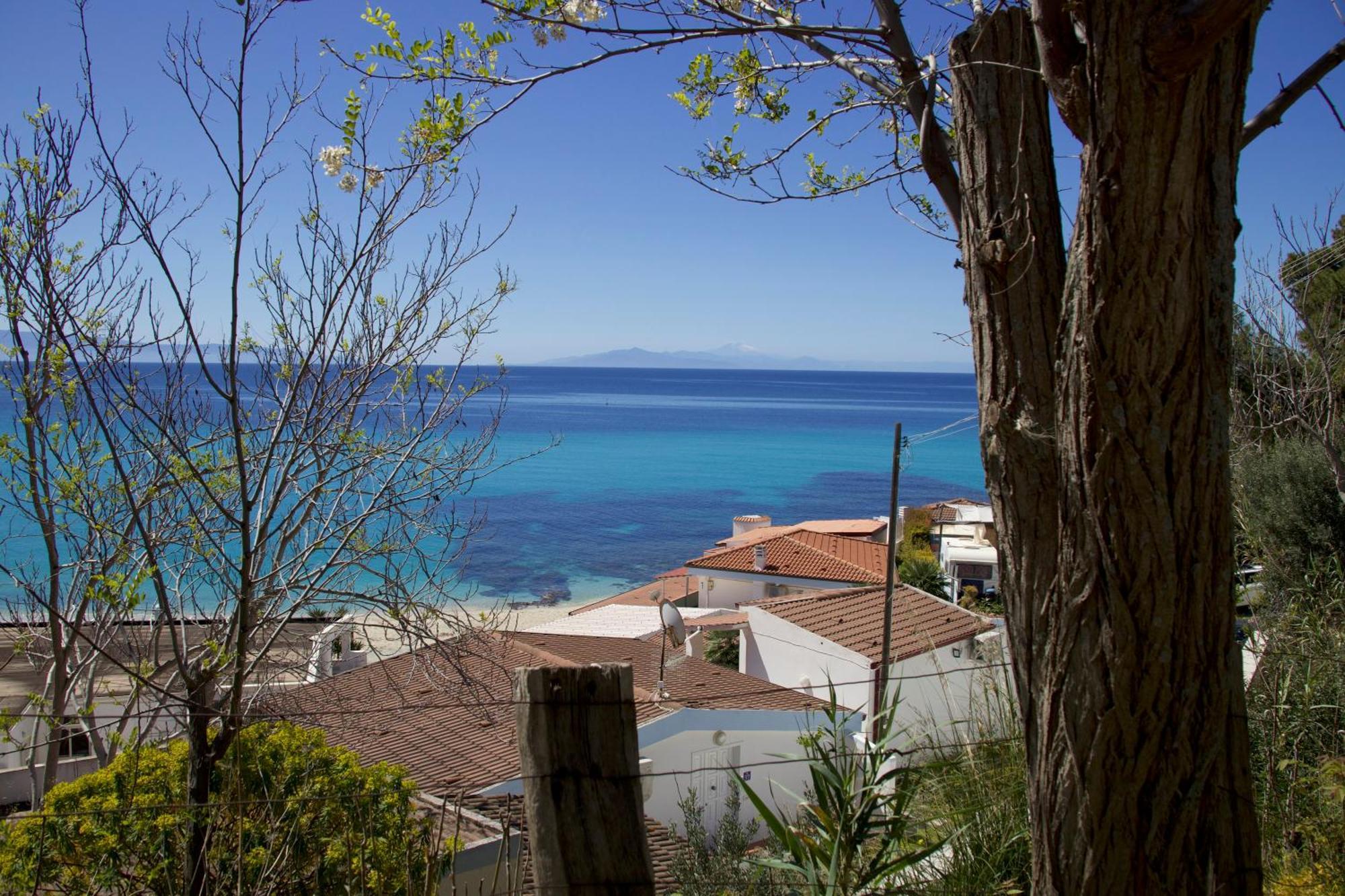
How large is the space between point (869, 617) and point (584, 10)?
50.0 feet

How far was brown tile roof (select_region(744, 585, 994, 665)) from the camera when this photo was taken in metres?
13.3

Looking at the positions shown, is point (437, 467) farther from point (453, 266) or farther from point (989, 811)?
point (989, 811)

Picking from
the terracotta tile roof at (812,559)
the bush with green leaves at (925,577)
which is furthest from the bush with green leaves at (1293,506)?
the terracotta tile roof at (812,559)

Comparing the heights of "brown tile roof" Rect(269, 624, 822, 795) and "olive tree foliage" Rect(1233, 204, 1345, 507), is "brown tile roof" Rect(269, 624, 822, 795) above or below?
below

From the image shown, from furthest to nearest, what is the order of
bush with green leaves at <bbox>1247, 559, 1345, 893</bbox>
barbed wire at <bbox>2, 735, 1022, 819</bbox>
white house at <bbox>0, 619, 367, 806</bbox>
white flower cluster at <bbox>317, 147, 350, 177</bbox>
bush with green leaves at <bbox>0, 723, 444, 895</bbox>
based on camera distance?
white house at <bbox>0, 619, 367, 806</bbox> < white flower cluster at <bbox>317, 147, 350, 177</bbox> < bush with green leaves at <bbox>0, 723, 444, 895</bbox> < bush with green leaves at <bbox>1247, 559, 1345, 893</bbox> < barbed wire at <bbox>2, 735, 1022, 819</bbox>

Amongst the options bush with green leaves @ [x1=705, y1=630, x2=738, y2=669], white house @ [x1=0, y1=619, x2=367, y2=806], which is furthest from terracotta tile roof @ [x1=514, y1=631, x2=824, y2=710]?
bush with green leaves @ [x1=705, y1=630, x2=738, y2=669]

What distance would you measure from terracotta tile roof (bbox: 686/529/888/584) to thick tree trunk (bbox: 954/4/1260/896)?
80.9 feet

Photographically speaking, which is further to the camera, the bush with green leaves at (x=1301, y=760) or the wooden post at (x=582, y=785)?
the bush with green leaves at (x=1301, y=760)

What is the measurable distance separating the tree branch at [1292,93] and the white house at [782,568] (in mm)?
24869

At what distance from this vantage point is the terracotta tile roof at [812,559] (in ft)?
89.4

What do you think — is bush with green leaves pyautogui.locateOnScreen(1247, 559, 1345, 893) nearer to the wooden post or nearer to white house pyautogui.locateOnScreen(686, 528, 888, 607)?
the wooden post

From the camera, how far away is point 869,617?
1742 centimetres

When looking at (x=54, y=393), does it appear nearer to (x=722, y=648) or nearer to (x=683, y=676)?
(x=683, y=676)

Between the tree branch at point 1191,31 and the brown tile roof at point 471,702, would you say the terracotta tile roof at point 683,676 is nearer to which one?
the brown tile roof at point 471,702
